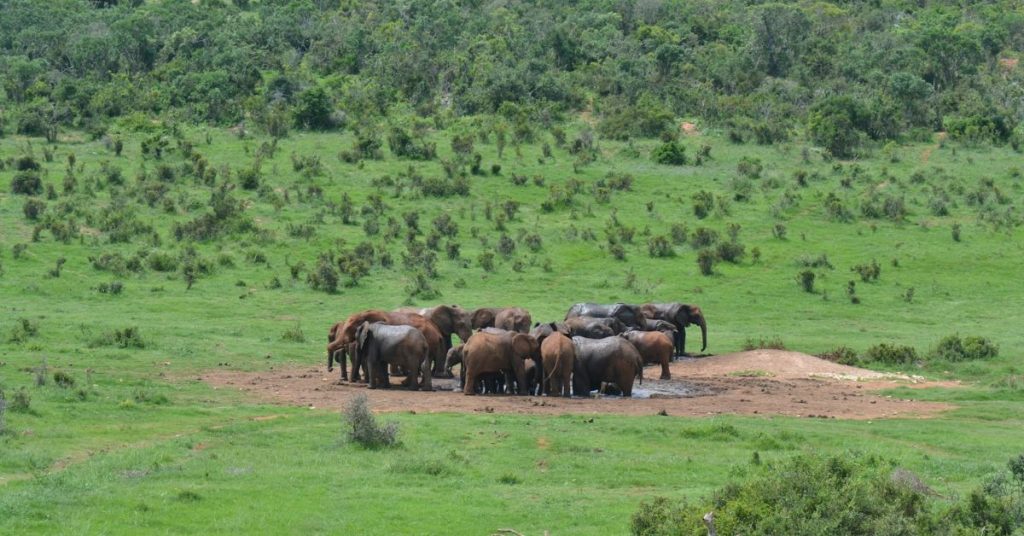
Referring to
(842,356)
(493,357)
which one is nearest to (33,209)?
(493,357)

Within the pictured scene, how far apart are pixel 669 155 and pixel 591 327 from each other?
107ft

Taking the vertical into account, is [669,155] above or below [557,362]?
above

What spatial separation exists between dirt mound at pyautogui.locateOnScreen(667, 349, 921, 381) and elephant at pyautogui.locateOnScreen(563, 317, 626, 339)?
1463 millimetres

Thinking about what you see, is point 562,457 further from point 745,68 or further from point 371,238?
point 745,68

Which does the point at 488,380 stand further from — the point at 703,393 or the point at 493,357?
the point at 703,393

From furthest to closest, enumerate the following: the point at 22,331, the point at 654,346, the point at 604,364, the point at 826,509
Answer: the point at 654,346 → the point at 22,331 → the point at 604,364 → the point at 826,509

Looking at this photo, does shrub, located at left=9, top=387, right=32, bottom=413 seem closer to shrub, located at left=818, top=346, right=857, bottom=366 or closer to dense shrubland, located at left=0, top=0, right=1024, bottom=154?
shrub, located at left=818, top=346, right=857, bottom=366

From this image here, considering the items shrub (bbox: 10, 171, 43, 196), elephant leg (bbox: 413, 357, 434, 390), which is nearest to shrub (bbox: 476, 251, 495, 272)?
shrub (bbox: 10, 171, 43, 196)

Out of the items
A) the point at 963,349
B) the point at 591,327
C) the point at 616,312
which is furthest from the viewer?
the point at 616,312

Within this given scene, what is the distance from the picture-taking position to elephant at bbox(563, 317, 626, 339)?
3391 centimetres

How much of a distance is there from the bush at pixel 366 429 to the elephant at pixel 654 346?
40.9ft

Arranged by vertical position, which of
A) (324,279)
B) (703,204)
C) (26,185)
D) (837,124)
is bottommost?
(324,279)

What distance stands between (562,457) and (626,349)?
27.8 feet

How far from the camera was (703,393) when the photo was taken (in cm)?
3056
